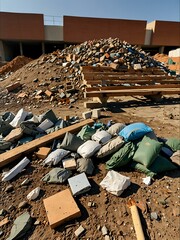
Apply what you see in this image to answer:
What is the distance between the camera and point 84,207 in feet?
6.18

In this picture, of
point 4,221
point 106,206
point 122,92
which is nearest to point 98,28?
point 122,92

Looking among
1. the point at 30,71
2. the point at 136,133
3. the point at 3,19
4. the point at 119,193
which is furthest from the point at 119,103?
the point at 3,19

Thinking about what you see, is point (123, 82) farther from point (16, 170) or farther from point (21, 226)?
point (21, 226)

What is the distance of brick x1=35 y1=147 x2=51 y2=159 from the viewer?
255 centimetres

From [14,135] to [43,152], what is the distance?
0.68m

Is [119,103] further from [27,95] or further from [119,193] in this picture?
[119,193]

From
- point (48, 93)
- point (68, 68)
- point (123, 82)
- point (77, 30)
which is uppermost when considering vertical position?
point (77, 30)

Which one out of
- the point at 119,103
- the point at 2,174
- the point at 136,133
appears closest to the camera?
the point at 2,174

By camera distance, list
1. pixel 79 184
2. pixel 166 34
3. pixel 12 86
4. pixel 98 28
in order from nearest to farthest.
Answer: pixel 79 184, pixel 12 86, pixel 98 28, pixel 166 34

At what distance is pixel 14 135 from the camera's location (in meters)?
2.88

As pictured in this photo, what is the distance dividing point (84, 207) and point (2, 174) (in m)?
1.24

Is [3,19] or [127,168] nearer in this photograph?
[127,168]

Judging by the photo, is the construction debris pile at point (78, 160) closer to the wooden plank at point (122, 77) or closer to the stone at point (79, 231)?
the stone at point (79, 231)

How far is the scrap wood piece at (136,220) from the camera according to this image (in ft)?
5.26
